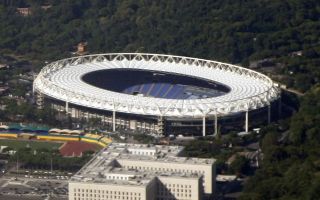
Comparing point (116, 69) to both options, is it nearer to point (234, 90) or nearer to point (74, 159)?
point (234, 90)

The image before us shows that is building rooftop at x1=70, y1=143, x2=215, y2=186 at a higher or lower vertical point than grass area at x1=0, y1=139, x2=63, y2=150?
higher

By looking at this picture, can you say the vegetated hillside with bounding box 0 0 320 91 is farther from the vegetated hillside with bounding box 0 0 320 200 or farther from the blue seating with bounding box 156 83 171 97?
the blue seating with bounding box 156 83 171 97

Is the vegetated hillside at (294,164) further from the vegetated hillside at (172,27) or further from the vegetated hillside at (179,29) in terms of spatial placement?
the vegetated hillside at (172,27)

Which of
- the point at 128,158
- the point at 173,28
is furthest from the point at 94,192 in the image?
the point at 173,28

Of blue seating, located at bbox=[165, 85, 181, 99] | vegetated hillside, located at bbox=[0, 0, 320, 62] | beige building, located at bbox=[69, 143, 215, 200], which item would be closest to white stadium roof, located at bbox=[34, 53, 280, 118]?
blue seating, located at bbox=[165, 85, 181, 99]

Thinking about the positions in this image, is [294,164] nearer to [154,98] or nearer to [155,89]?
[154,98]

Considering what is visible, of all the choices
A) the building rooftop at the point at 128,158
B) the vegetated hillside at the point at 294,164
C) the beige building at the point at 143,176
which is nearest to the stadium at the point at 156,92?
the vegetated hillside at the point at 294,164
